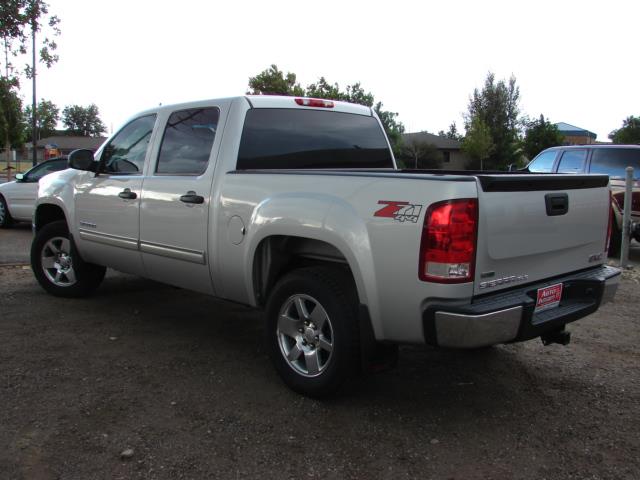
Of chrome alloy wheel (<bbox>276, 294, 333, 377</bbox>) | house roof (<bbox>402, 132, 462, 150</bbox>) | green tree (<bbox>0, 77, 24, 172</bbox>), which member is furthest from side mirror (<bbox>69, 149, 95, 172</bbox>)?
house roof (<bbox>402, 132, 462, 150</bbox>)

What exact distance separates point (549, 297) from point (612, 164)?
25.0 feet

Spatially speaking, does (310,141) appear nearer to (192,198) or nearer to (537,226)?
(192,198)

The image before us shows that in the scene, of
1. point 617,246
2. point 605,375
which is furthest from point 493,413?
point 617,246

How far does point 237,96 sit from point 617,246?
735 cm

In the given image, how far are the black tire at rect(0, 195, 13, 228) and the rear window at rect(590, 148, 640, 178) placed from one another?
1112 cm

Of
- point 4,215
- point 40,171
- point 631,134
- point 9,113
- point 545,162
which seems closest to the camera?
point 545,162

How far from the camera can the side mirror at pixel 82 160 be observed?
5191mm

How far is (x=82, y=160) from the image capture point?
524 centimetres

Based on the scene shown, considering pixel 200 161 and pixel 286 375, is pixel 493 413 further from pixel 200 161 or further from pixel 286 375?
pixel 200 161

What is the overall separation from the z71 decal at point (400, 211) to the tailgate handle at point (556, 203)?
0.86m

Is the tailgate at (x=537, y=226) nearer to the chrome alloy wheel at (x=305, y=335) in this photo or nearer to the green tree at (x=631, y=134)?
the chrome alloy wheel at (x=305, y=335)

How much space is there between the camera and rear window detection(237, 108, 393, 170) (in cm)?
425

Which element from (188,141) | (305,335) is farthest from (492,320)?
(188,141)

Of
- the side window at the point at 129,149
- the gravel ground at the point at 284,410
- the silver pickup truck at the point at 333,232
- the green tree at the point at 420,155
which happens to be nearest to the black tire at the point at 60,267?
the silver pickup truck at the point at 333,232
